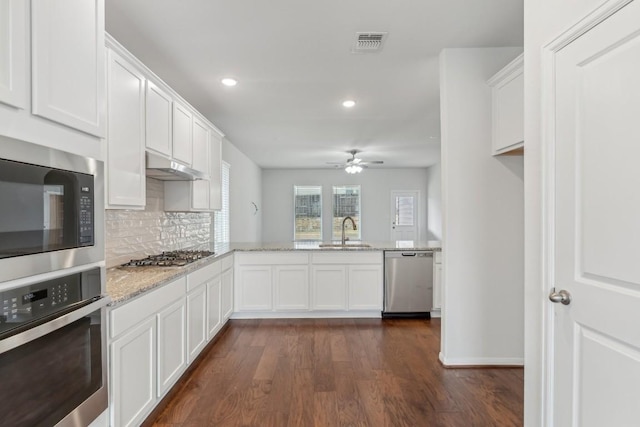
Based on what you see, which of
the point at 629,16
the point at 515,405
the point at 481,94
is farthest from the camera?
the point at 481,94

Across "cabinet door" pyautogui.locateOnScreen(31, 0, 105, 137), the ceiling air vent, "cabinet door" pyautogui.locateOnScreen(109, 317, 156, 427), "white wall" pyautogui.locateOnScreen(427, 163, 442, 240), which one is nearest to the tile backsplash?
"cabinet door" pyautogui.locateOnScreen(109, 317, 156, 427)

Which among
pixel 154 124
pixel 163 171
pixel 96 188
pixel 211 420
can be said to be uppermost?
pixel 154 124

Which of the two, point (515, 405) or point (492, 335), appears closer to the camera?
point (515, 405)

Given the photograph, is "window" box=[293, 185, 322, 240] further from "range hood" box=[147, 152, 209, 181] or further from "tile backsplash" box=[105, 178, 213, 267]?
"range hood" box=[147, 152, 209, 181]

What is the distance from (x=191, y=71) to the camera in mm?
3076

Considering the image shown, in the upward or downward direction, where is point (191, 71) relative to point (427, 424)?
upward

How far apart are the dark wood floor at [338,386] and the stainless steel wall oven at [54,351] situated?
925mm

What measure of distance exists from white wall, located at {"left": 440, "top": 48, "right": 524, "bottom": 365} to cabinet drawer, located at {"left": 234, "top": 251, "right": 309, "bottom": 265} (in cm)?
179

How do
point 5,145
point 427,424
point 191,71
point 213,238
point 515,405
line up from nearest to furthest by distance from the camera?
point 5,145, point 427,424, point 515,405, point 191,71, point 213,238

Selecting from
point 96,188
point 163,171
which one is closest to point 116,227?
point 163,171

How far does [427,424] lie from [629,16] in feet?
7.16

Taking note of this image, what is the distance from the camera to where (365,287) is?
13.6 ft

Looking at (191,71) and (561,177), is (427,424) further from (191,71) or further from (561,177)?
(191,71)

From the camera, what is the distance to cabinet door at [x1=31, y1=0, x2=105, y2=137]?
1143 millimetres
